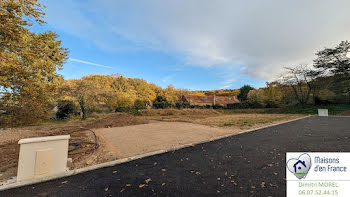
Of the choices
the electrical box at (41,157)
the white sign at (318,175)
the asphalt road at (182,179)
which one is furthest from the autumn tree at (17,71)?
the white sign at (318,175)

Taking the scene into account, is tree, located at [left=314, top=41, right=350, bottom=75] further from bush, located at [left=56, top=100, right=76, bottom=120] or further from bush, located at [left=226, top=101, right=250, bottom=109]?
bush, located at [left=56, top=100, right=76, bottom=120]

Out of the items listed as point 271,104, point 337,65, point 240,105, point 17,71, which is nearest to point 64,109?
point 17,71

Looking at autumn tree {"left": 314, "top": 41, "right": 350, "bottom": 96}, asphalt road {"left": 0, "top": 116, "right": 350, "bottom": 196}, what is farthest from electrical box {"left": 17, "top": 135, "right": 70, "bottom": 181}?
autumn tree {"left": 314, "top": 41, "right": 350, "bottom": 96}

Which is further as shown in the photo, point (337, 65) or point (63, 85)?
point (337, 65)

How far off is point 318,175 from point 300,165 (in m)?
0.26

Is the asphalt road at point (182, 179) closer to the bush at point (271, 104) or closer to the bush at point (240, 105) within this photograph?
the bush at point (271, 104)

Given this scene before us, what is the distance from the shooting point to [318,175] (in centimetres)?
229

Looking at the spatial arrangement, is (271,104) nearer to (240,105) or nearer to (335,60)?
(240,105)

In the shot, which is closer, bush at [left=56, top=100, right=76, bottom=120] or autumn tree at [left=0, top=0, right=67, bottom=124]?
autumn tree at [left=0, top=0, right=67, bottom=124]

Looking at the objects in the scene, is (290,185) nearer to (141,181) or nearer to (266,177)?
(266,177)

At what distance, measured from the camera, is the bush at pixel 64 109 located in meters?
14.3

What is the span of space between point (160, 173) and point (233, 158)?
1950 mm

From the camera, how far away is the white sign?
2.06 m

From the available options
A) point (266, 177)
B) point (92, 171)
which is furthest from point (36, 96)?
point (266, 177)
